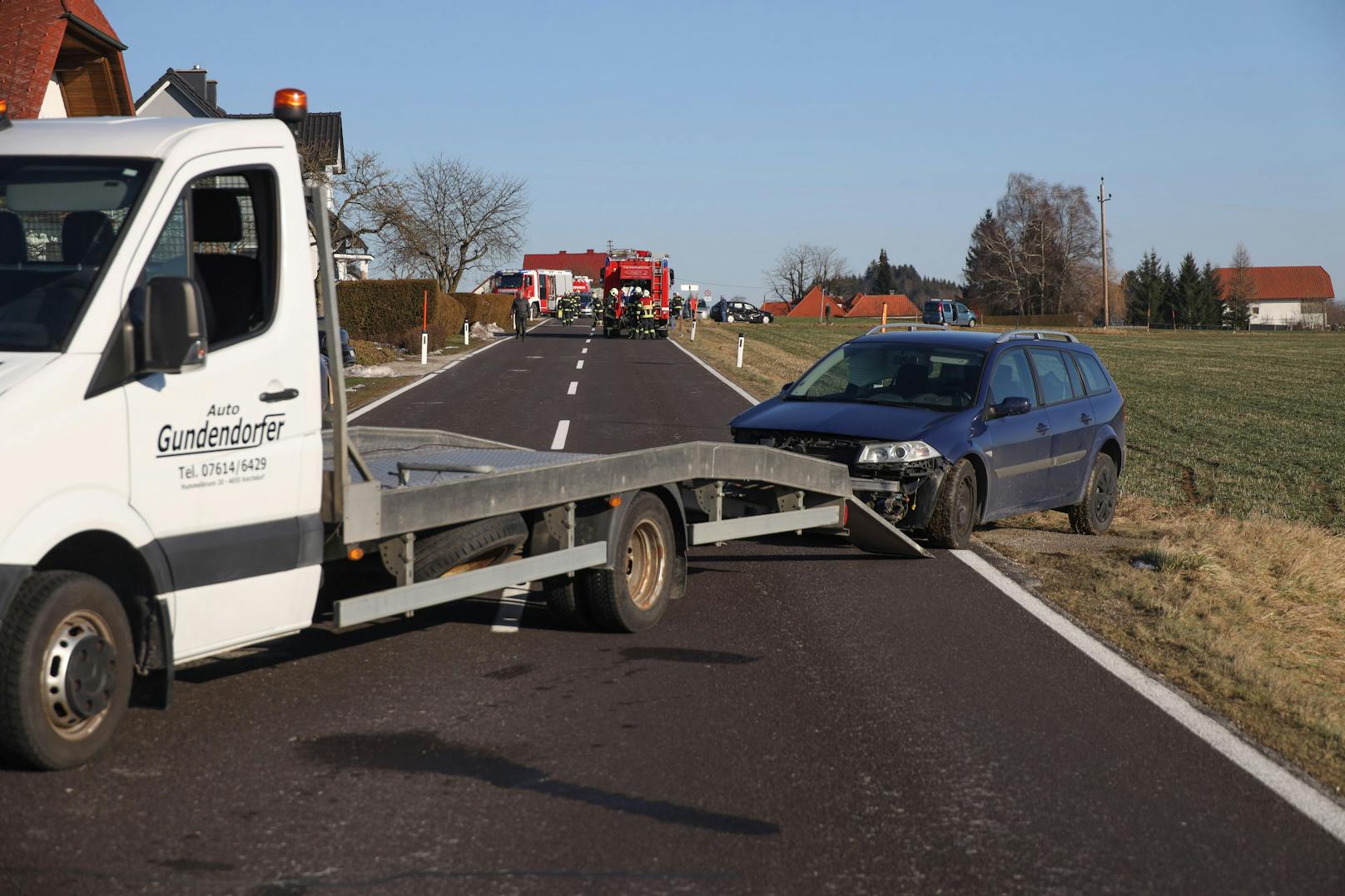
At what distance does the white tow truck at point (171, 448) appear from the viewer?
189 inches

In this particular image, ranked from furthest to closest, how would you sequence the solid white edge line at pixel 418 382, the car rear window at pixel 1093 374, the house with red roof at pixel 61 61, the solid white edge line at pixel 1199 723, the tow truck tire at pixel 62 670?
the house with red roof at pixel 61 61
the solid white edge line at pixel 418 382
the car rear window at pixel 1093 374
the solid white edge line at pixel 1199 723
the tow truck tire at pixel 62 670

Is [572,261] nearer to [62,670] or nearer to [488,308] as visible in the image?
[488,308]

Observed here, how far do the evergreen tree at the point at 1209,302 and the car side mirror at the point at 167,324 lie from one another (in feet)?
406

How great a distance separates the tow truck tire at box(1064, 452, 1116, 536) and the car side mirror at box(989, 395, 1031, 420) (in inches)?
61.8

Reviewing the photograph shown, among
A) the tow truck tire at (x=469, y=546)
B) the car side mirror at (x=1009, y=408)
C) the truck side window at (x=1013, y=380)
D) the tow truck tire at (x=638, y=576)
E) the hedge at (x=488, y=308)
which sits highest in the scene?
the hedge at (x=488, y=308)

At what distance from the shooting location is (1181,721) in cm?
614

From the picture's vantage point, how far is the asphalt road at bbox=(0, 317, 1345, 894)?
4.28 m

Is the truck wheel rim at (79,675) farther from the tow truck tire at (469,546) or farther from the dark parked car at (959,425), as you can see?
the dark parked car at (959,425)

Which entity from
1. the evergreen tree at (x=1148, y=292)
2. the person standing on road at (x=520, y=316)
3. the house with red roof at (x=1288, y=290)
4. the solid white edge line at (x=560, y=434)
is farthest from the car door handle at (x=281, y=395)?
the house with red roof at (x=1288, y=290)

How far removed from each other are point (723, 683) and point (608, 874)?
95.7 inches

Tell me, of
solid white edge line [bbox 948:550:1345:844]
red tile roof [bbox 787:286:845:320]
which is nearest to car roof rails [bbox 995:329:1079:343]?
solid white edge line [bbox 948:550:1345:844]

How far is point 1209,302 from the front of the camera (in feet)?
399

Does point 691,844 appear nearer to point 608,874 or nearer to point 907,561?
point 608,874

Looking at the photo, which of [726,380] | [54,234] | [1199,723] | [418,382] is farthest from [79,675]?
[726,380]
